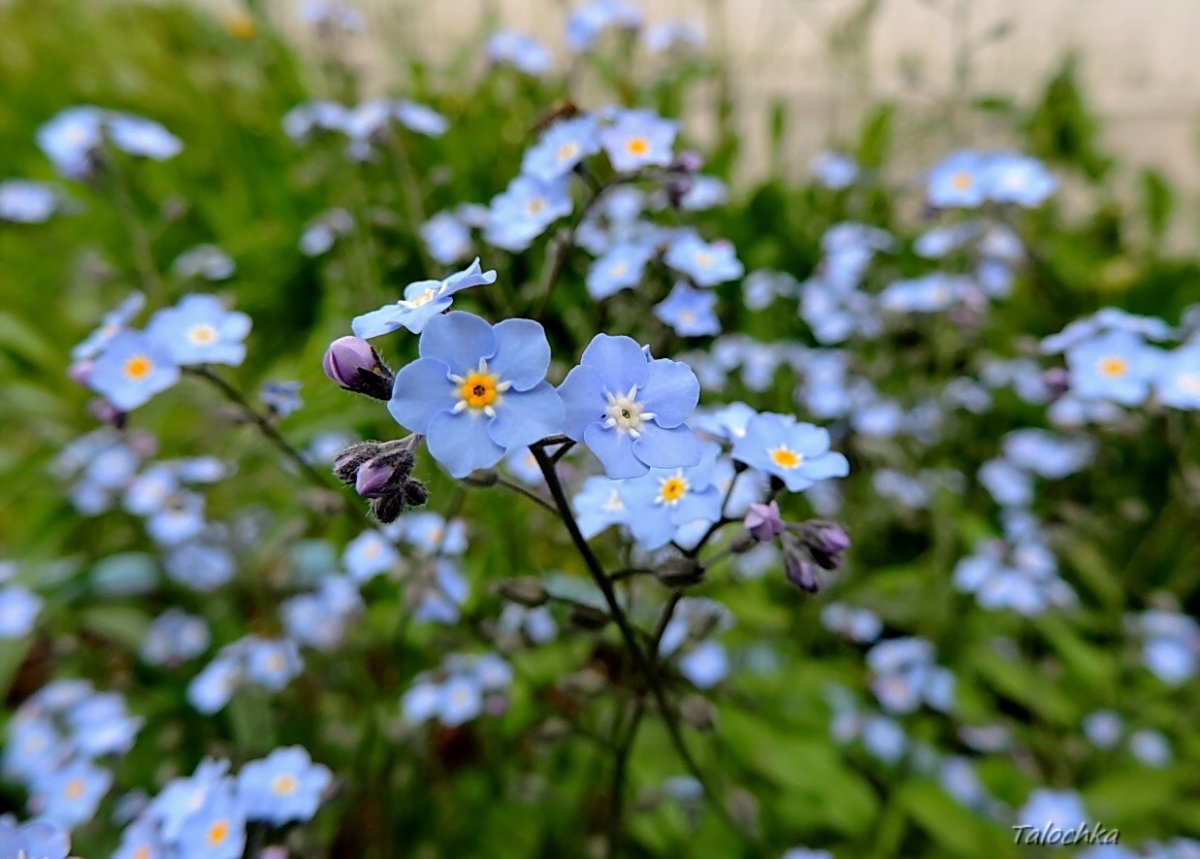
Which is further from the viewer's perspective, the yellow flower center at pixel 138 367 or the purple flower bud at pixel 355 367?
the yellow flower center at pixel 138 367

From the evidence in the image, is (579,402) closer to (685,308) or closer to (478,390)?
(478,390)

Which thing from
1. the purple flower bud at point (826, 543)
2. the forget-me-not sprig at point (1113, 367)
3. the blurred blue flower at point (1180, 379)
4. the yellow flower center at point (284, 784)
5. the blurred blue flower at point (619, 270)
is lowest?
the yellow flower center at point (284, 784)

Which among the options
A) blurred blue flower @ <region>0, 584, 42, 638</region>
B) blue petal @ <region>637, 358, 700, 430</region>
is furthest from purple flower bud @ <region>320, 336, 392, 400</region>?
blurred blue flower @ <region>0, 584, 42, 638</region>

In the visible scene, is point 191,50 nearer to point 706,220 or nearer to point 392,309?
point 706,220

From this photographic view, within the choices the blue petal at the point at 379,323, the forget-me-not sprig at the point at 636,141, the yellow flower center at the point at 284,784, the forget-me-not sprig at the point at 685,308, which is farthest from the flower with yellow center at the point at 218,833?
the forget-me-not sprig at the point at 636,141

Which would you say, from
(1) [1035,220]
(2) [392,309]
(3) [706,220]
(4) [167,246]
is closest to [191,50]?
(4) [167,246]

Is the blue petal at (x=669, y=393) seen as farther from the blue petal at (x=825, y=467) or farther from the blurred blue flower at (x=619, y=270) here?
the blurred blue flower at (x=619, y=270)
